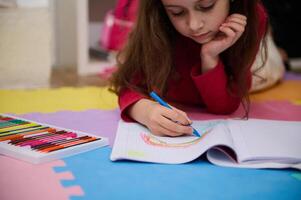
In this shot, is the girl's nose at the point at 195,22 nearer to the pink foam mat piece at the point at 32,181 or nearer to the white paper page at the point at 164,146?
the white paper page at the point at 164,146

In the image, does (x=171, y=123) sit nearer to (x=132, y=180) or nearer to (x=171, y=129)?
(x=171, y=129)

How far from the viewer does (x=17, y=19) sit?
148 centimetres

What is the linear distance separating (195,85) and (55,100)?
0.43 m

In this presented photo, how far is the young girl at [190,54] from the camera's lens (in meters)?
0.90

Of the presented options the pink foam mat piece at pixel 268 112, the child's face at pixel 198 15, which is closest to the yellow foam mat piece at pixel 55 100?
the pink foam mat piece at pixel 268 112

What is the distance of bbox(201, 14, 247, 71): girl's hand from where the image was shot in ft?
3.03

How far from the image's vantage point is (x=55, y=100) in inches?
49.5

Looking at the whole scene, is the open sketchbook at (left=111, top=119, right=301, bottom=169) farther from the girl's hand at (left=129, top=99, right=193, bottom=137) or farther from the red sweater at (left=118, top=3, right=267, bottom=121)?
the red sweater at (left=118, top=3, right=267, bottom=121)

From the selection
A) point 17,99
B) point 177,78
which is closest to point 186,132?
point 177,78

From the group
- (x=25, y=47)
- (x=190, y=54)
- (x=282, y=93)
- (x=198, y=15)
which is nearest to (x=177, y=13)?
(x=198, y=15)

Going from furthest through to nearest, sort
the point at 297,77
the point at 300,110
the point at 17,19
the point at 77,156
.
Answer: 1. the point at 297,77
2. the point at 17,19
3. the point at 300,110
4. the point at 77,156

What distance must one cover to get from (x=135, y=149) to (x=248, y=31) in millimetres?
449

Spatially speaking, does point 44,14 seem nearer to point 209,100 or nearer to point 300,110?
point 209,100

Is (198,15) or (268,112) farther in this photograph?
(268,112)
